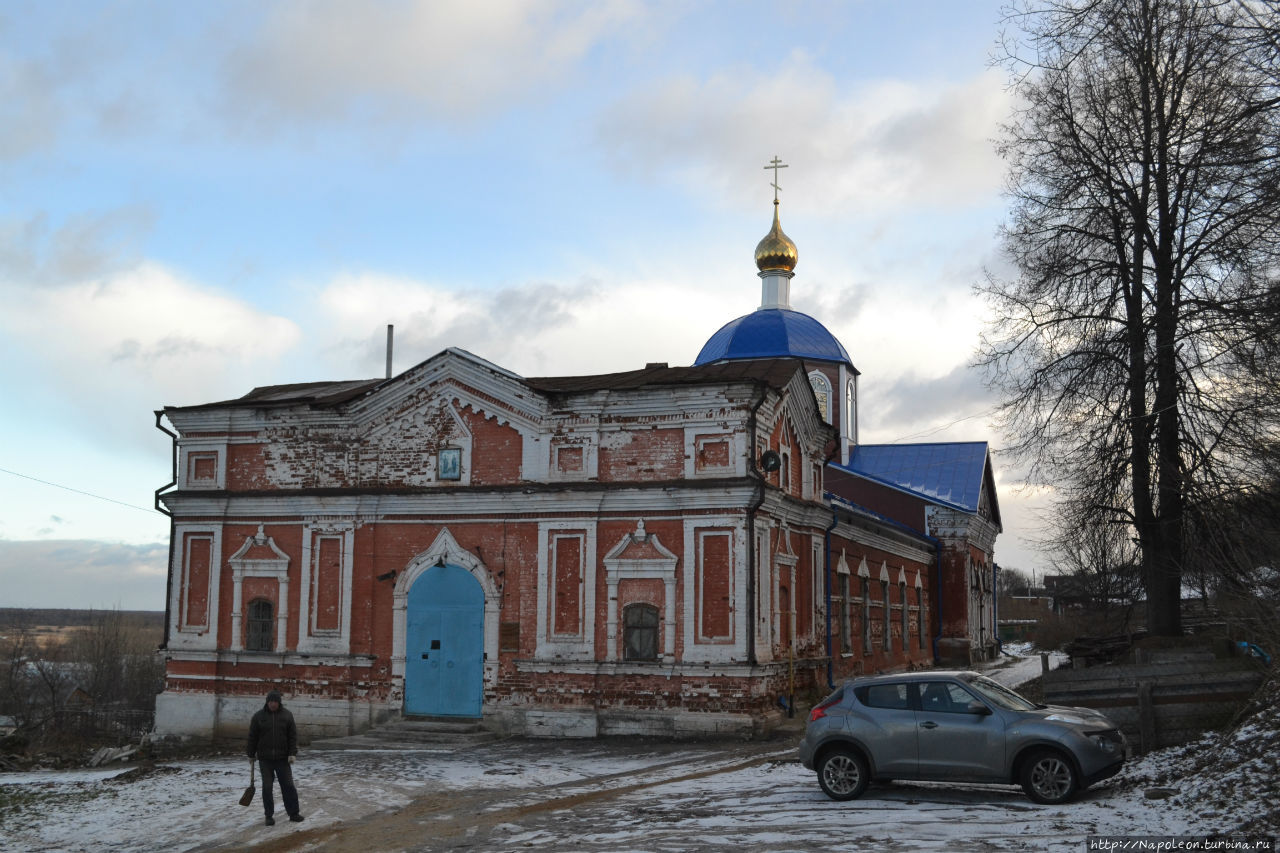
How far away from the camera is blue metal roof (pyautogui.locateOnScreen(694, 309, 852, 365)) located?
37.2 metres

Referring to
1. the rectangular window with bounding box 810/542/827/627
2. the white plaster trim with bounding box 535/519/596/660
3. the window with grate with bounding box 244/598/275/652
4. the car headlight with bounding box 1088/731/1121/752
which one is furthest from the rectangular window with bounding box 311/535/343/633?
the car headlight with bounding box 1088/731/1121/752

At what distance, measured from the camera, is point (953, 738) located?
11.6 metres

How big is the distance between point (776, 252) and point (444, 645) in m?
24.3

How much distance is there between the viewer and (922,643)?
108 ft

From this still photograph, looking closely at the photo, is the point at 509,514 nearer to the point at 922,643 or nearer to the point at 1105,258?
the point at 1105,258

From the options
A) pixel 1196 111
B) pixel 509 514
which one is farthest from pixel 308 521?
pixel 1196 111

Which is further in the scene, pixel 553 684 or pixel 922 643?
pixel 922 643

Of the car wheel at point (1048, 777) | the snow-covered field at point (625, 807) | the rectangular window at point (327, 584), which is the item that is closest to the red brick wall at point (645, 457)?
the snow-covered field at point (625, 807)

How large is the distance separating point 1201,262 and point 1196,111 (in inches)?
94.3

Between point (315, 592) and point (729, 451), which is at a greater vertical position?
point (729, 451)

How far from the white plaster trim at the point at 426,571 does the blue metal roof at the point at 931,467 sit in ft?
64.3

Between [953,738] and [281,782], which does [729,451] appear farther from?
[281,782]

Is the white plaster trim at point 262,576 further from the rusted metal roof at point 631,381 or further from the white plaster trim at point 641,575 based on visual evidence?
Answer: the white plaster trim at point 641,575

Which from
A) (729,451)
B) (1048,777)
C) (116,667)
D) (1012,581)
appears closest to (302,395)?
(729,451)
